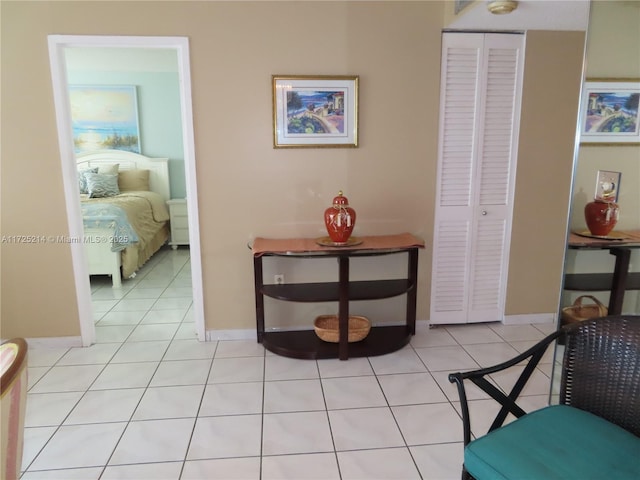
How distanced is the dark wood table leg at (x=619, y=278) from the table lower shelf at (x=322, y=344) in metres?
1.35

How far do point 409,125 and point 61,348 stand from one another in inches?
116

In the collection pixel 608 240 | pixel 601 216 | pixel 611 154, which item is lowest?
pixel 608 240

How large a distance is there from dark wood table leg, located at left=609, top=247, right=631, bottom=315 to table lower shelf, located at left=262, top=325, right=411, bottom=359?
135 cm

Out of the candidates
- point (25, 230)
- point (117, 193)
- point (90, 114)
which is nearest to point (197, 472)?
point (25, 230)

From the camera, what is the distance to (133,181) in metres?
6.09

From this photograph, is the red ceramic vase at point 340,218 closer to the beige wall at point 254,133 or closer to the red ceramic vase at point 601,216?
the beige wall at point 254,133

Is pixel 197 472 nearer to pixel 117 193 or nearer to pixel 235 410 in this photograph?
pixel 235 410

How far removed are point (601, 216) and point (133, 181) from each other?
568cm

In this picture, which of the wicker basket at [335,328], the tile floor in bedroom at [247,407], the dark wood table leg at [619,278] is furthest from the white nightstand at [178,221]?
the dark wood table leg at [619,278]

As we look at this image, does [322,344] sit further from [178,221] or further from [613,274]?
[178,221]

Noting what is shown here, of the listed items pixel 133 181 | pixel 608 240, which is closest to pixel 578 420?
pixel 608 240

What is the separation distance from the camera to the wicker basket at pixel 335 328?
3010mm

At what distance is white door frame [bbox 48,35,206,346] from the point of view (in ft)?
9.16

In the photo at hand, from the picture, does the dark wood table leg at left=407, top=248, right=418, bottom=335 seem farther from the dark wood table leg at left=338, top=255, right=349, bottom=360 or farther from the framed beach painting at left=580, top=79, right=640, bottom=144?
the framed beach painting at left=580, top=79, right=640, bottom=144
